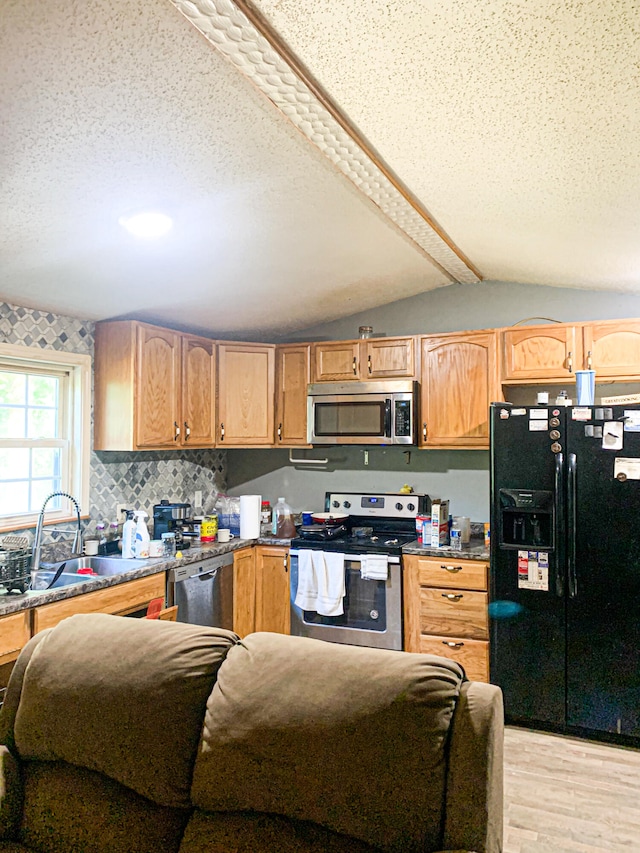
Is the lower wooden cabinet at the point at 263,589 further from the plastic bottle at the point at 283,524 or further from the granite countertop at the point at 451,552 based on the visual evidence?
the granite countertop at the point at 451,552

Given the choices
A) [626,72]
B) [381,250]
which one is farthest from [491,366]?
[626,72]

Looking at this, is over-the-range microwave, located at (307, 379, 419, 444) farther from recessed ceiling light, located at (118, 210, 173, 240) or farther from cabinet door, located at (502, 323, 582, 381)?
recessed ceiling light, located at (118, 210, 173, 240)

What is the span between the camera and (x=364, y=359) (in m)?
4.34

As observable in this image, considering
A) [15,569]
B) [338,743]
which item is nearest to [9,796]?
[338,743]

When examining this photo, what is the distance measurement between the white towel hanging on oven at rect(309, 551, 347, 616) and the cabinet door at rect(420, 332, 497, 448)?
0.95m

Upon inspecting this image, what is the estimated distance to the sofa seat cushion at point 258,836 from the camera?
1346 millimetres

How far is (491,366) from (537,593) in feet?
4.55

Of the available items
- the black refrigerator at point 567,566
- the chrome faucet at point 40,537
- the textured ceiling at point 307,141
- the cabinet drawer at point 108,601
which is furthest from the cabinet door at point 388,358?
the chrome faucet at point 40,537

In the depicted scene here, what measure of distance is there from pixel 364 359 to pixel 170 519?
5.46ft

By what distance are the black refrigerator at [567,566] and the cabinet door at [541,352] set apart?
470mm

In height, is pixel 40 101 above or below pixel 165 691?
above

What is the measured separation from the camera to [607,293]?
12.8ft

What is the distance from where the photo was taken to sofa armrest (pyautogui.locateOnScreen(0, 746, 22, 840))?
62.9 inches

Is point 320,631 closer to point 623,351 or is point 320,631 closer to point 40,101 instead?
point 623,351
